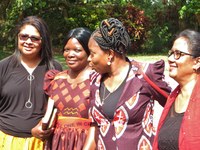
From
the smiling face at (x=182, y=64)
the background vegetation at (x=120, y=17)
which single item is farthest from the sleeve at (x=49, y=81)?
the background vegetation at (x=120, y=17)

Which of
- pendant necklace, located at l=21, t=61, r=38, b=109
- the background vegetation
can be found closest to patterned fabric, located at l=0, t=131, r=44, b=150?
pendant necklace, located at l=21, t=61, r=38, b=109

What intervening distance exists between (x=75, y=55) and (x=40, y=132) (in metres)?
0.69

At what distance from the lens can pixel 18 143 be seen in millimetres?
3441

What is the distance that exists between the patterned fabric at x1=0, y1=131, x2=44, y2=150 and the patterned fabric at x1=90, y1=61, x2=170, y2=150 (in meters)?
0.83

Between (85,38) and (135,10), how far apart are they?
1649 centimetres

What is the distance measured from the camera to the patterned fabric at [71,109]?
10.5 feet

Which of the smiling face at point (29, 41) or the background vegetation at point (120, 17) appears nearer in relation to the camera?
the smiling face at point (29, 41)

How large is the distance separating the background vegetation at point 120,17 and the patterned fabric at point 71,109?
13.1 m

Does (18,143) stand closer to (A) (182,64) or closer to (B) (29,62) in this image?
(B) (29,62)

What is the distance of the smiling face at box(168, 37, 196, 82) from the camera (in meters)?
2.59

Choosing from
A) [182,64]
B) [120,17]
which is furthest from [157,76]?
[120,17]

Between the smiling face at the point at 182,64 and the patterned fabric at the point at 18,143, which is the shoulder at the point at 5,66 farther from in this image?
the smiling face at the point at 182,64

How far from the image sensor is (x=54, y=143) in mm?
3258

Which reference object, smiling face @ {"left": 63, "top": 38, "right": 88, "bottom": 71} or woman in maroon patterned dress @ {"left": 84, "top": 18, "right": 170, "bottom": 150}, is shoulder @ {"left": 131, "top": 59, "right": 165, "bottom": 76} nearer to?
woman in maroon patterned dress @ {"left": 84, "top": 18, "right": 170, "bottom": 150}
